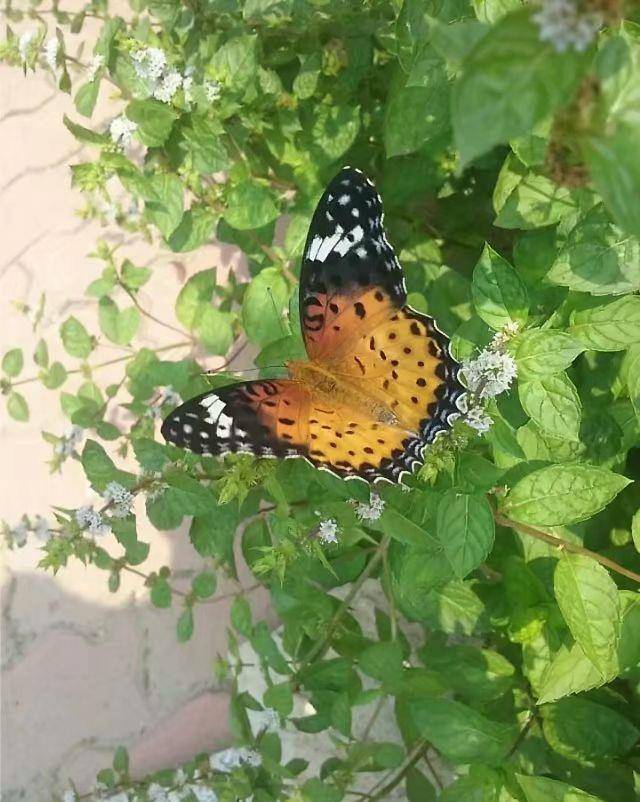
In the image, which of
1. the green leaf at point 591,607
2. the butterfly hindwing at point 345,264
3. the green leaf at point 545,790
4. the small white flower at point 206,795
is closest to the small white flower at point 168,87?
the butterfly hindwing at point 345,264

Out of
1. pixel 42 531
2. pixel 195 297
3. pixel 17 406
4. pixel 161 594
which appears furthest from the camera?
pixel 17 406

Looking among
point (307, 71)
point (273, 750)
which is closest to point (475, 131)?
point (307, 71)

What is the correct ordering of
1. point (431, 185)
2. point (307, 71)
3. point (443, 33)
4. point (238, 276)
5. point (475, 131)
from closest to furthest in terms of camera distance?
point (475, 131)
point (443, 33)
point (307, 71)
point (431, 185)
point (238, 276)

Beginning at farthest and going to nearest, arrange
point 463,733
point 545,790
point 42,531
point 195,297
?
point 195,297 < point 42,531 < point 463,733 < point 545,790

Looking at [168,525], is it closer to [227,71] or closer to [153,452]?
[153,452]

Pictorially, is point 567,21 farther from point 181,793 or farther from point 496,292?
point 181,793

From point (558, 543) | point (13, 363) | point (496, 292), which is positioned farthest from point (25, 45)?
point (558, 543)

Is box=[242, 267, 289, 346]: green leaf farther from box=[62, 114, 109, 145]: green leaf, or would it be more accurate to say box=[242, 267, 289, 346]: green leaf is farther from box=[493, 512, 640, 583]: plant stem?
box=[493, 512, 640, 583]: plant stem
